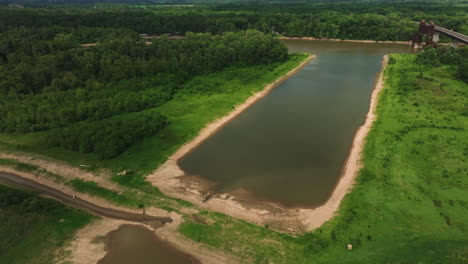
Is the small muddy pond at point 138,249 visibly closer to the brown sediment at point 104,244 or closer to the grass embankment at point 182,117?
the brown sediment at point 104,244

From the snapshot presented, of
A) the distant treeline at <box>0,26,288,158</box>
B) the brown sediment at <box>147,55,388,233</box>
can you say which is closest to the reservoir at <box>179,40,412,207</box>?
the brown sediment at <box>147,55,388,233</box>

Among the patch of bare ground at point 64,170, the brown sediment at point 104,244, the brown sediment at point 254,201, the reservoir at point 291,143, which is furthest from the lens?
the patch of bare ground at point 64,170

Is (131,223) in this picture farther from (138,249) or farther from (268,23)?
(268,23)

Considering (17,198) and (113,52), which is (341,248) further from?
(113,52)

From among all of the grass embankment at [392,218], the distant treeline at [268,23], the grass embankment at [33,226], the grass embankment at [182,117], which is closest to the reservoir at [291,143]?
the grass embankment at [182,117]

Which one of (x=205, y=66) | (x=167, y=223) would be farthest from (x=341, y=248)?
(x=205, y=66)

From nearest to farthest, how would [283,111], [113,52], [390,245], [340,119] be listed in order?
[390,245] → [340,119] → [283,111] → [113,52]

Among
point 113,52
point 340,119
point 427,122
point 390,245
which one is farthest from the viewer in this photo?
point 113,52
